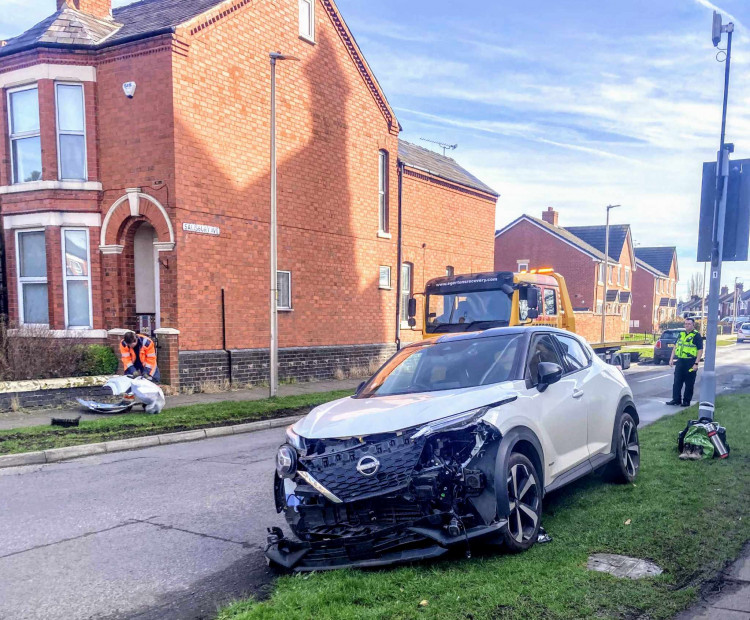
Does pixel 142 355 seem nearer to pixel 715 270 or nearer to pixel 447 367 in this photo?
→ pixel 447 367

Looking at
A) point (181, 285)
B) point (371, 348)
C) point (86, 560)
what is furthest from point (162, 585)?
point (371, 348)

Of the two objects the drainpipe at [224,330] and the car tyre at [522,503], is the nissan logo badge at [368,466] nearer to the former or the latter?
the car tyre at [522,503]

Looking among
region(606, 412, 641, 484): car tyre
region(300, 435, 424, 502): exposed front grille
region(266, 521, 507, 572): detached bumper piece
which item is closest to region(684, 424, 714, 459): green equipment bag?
region(606, 412, 641, 484): car tyre

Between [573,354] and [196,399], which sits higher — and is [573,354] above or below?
above

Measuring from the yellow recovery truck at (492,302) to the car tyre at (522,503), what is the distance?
22.6 feet

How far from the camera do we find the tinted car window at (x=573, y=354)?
6149 millimetres

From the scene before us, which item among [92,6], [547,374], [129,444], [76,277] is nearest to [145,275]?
[76,277]

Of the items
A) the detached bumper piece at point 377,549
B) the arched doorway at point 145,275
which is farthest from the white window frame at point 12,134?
the detached bumper piece at point 377,549

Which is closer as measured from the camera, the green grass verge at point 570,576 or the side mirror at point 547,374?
the green grass verge at point 570,576

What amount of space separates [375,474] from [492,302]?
8.24 metres

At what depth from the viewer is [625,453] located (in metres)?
6.43

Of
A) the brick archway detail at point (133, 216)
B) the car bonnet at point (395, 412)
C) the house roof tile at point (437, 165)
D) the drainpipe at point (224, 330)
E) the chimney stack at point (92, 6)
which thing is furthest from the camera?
the house roof tile at point (437, 165)

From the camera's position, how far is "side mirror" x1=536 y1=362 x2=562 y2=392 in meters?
5.11

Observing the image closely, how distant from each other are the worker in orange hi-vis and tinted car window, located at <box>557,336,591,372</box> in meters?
8.73
